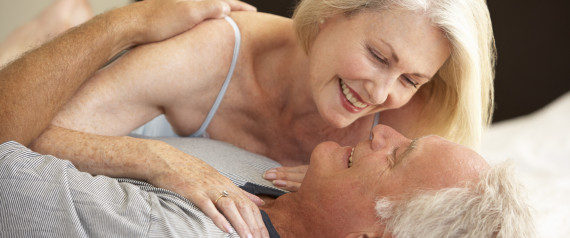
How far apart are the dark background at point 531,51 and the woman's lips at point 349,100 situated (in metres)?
2.66

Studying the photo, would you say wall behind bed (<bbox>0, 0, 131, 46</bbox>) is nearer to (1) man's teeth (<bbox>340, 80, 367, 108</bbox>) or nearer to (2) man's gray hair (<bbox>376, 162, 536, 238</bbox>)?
(1) man's teeth (<bbox>340, 80, 367, 108</bbox>)

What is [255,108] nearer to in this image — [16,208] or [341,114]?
[341,114]

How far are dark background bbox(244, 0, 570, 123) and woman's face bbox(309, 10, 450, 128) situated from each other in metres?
2.62

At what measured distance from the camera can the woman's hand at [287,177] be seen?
171 cm

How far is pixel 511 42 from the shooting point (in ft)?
13.6

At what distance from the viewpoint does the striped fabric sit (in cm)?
113

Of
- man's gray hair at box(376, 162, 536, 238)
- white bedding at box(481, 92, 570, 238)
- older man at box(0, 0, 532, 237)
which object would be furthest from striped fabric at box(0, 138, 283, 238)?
white bedding at box(481, 92, 570, 238)

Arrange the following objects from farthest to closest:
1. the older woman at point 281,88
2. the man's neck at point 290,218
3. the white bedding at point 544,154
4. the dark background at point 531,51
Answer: the dark background at point 531,51, the white bedding at point 544,154, the older woman at point 281,88, the man's neck at point 290,218

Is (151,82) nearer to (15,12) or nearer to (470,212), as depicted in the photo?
(470,212)

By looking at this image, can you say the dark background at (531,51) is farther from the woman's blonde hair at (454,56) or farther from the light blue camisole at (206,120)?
the light blue camisole at (206,120)

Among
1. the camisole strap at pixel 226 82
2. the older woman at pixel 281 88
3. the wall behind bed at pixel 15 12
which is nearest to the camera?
the older woman at pixel 281 88

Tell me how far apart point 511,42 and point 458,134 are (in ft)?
7.95

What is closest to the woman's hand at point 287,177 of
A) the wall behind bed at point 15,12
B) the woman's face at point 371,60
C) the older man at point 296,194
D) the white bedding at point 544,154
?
the older man at point 296,194

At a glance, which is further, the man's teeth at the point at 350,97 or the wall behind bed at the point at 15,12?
the wall behind bed at the point at 15,12
